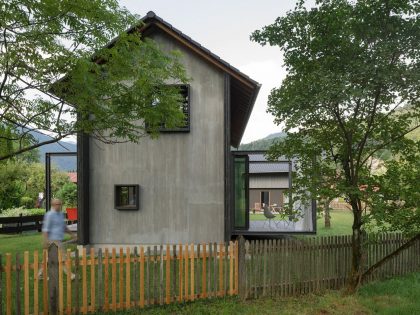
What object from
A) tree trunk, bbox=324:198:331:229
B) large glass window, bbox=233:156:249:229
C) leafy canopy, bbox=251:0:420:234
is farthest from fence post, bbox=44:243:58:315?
large glass window, bbox=233:156:249:229

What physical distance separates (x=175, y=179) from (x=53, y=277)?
19.0ft

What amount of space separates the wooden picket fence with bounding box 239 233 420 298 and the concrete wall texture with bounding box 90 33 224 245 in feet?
12.5

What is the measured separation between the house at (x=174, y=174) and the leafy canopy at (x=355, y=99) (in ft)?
12.5

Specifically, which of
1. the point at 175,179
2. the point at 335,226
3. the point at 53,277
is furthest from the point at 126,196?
the point at 335,226

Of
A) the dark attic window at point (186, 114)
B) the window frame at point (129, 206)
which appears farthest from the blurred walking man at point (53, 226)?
the dark attic window at point (186, 114)

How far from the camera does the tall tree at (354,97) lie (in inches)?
265

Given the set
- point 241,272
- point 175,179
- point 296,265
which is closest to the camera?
point 241,272

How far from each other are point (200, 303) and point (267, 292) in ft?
5.02

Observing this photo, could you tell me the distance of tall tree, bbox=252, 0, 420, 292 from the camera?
22.1 ft

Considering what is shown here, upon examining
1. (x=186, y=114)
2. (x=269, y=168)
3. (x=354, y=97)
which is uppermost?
(x=186, y=114)

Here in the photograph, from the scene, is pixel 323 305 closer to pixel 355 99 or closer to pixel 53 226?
pixel 355 99

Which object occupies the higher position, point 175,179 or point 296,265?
point 175,179

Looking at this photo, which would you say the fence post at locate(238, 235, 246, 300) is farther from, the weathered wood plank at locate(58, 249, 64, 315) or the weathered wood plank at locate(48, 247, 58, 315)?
the weathered wood plank at locate(48, 247, 58, 315)

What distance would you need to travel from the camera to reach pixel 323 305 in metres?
7.14
